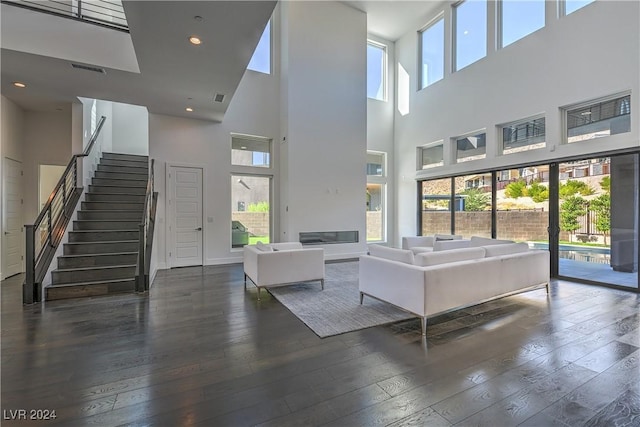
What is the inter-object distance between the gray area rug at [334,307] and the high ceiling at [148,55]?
3.44m

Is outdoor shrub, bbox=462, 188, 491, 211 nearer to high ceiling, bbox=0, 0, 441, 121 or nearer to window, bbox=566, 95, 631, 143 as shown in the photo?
window, bbox=566, 95, 631, 143

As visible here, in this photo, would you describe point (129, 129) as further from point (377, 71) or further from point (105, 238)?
point (377, 71)

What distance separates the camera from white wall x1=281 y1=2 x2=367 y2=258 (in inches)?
291

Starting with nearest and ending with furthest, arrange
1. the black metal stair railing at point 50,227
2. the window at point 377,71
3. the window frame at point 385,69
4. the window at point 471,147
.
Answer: the black metal stair railing at point 50,227, the window at point 471,147, the window at point 377,71, the window frame at point 385,69

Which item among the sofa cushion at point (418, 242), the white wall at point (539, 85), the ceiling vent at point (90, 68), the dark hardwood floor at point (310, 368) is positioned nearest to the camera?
the dark hardwood floor at point (310, 368)

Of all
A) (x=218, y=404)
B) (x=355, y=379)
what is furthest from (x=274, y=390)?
(x=355, y=379)

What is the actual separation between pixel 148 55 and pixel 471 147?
7.02m

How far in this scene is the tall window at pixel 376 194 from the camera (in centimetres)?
947

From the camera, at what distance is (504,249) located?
4219mm

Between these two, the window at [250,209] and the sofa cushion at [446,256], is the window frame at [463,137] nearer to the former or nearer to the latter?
the sofa cushion at [446,256]

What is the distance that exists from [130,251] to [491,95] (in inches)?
324

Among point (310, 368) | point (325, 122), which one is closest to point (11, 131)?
point (325, 122)

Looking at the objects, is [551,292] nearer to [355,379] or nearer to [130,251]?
[355,379]

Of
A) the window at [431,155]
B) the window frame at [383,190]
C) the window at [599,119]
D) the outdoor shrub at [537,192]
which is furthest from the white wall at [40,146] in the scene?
the window at [599,119]
